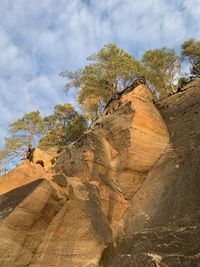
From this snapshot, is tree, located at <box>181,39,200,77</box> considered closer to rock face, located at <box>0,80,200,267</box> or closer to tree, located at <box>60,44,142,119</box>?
tree, located at <box>60,44,142,119</box>

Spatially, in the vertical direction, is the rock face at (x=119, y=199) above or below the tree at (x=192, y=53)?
below

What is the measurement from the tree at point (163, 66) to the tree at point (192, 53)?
3.66 ft

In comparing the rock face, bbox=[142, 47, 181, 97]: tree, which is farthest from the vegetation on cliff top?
the rock face

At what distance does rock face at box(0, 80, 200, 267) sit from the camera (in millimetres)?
9867

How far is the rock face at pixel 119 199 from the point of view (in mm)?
9867

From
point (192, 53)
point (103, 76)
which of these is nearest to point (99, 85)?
point (103, 76)

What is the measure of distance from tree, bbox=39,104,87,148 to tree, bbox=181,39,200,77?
40.5 feet

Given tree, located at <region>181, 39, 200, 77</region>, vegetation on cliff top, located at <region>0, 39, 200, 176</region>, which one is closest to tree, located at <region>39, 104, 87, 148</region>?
vegetation on cliff top, located at <region>0, 39, 200, 176</region>

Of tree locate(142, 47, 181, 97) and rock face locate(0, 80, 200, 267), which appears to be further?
tree locate(142, 47, 181, 97)

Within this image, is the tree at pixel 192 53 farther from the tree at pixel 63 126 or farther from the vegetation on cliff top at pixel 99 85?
the tree at pixel 63 126

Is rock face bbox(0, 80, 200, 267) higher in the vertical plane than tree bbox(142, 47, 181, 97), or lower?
lower

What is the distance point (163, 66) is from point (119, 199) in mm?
21888

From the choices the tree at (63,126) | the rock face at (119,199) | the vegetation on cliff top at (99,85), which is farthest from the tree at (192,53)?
the rock face at (119,199)

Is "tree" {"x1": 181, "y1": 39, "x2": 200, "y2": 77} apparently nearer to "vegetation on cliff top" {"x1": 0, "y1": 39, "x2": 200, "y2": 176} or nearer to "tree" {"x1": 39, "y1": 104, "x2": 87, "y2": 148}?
"vegetation on cliff top" {"x1": 0, "y1": 39, "x2": 200, "y2": 176}
